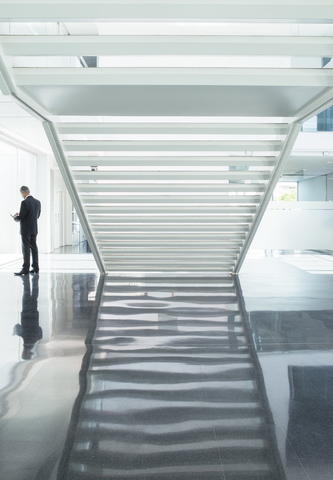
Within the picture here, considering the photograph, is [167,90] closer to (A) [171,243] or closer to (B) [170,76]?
(B) [170,76]

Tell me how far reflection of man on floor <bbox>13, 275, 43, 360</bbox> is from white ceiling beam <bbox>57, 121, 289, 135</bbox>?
2714 mm

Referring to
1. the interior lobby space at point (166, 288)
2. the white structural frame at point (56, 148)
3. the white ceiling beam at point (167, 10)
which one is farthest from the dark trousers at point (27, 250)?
the white ceiling beam at point (167, 10)

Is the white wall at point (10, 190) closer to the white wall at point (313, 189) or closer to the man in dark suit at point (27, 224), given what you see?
the man in dark suit at point (27, 224)

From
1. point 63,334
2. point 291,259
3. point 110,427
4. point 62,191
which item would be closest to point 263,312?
point 63,334

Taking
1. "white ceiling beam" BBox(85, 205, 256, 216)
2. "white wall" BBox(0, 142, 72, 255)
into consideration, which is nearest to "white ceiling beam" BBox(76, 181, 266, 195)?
"white ceiling beam" BBox(85, 205, 256, 216)

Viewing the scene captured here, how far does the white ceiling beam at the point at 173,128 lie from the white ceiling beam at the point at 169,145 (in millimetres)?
344

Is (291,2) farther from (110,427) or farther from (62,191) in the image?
(62,191)

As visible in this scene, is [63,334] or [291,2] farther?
[63,334]

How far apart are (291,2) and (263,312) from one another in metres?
4.14

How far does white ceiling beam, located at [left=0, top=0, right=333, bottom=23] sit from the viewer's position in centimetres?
396

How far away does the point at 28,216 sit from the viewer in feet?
35.5

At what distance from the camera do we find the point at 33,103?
5.57m

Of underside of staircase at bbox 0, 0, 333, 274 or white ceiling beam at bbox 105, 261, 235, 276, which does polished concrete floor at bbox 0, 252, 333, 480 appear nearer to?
underside of staircase at bbox 0, 0, 333, 274

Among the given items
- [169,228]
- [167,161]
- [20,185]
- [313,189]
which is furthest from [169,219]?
[313,189]
